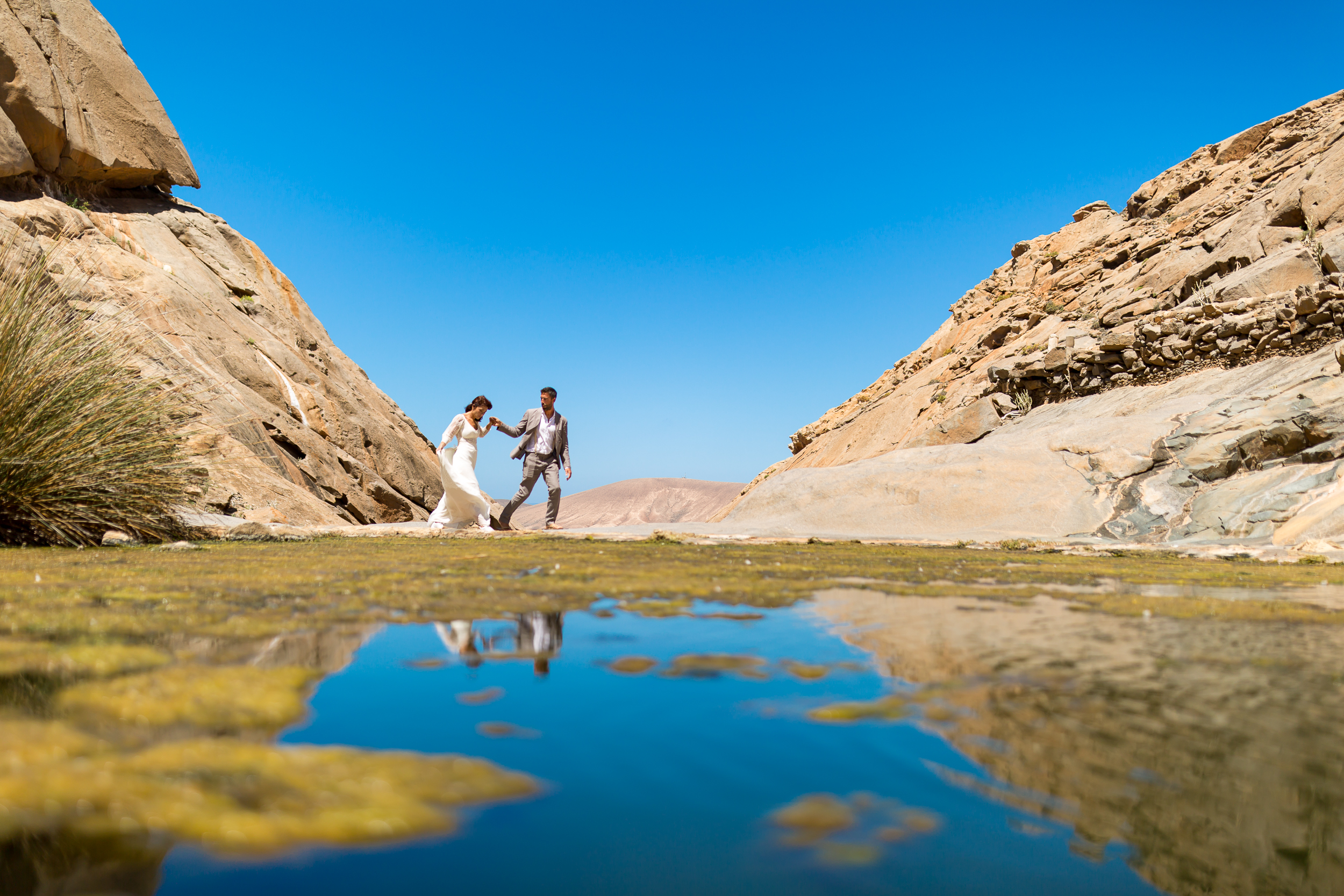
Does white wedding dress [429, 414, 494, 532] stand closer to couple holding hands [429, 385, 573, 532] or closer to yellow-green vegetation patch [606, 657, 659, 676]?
couple holding hands [429, 385, 573, 532]

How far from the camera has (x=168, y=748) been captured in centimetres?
137

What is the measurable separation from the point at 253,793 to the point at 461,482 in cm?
909

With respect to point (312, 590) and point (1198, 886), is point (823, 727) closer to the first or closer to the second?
point (1198, 886)

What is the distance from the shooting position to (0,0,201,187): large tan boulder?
12.9m

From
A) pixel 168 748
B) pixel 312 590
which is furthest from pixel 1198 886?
pixel 312 590

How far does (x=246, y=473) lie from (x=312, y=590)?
7.88 meters

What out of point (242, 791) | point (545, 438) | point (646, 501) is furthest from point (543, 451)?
point (646, 501)

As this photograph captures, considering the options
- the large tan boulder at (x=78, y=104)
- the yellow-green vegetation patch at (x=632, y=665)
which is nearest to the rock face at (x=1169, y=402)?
the yellow-green vegetation patch at (x=632, y=665)

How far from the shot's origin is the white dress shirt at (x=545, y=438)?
10508 millimetres

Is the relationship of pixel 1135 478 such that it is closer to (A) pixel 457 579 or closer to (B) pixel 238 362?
(A) pixel 457 579

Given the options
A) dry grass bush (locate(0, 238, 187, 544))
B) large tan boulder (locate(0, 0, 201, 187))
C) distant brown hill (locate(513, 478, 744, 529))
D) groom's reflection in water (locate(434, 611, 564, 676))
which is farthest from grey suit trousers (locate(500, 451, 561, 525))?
distant brown hill (locate(513, 478, 744, 529))

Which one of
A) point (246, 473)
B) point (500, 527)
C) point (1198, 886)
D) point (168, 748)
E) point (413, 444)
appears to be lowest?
point (1198, 886)

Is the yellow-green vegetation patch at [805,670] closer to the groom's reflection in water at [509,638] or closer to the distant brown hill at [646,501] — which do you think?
the groom's reflection in water at [509,638]

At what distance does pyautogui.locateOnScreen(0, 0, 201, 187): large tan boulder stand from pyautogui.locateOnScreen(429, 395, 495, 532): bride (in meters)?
9.45
